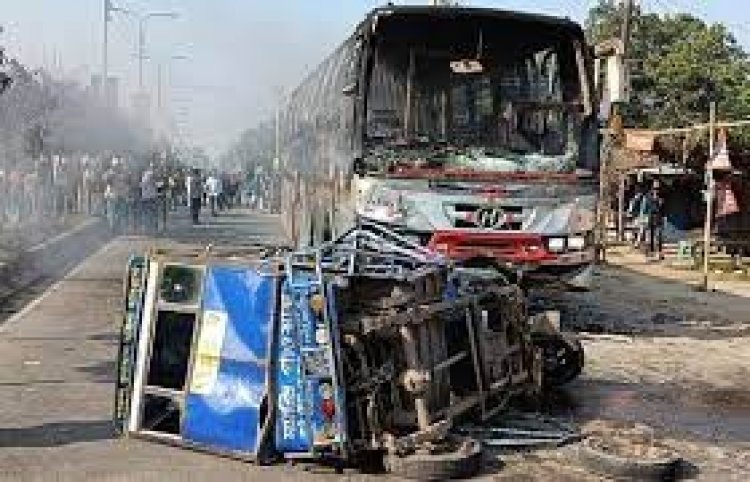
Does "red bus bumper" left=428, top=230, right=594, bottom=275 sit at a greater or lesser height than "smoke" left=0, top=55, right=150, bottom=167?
lesser

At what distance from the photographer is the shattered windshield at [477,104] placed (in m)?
12.0

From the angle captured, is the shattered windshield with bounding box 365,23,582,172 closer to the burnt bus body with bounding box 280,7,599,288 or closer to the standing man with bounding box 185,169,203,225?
the burnt bus body with bounding box 280,7,599,288

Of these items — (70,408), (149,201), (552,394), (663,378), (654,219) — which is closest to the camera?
(70,408)

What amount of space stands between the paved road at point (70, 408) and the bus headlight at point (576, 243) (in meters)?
4.95

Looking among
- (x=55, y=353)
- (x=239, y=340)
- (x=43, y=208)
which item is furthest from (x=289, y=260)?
(x=43, y=208)

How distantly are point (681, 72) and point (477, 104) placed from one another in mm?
30567

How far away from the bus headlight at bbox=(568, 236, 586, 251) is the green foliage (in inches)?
1080

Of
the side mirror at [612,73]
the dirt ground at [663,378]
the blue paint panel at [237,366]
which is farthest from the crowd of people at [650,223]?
the blue paint panel at [237,366]

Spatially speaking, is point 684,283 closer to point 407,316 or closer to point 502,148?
point 502,148

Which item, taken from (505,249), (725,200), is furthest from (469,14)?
(725,200)

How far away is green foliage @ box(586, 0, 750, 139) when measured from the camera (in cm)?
4025

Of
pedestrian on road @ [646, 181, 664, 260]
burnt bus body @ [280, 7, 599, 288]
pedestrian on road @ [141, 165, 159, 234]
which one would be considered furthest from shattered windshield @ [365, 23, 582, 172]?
pedestrian on road @ [141, 165, 159, 234]

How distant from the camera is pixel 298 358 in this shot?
22.8 feet

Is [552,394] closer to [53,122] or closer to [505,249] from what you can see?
[505,249]
